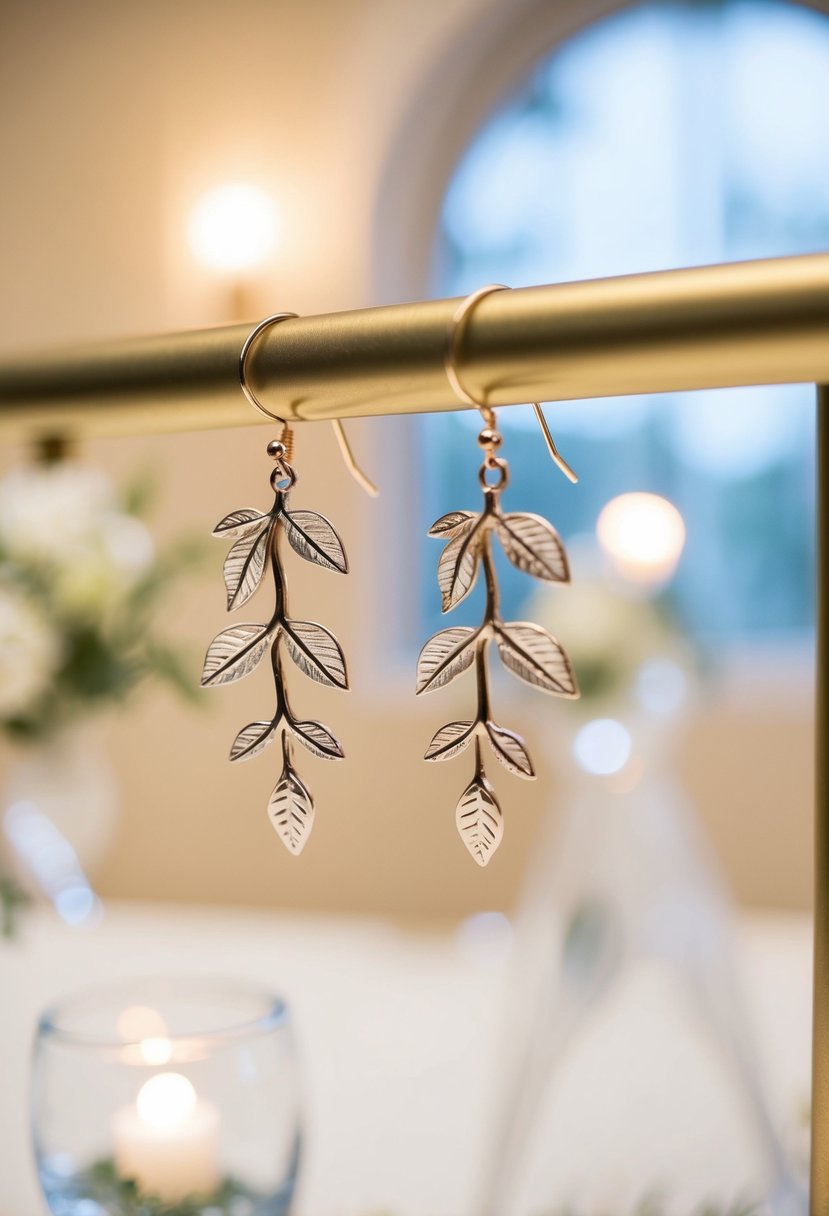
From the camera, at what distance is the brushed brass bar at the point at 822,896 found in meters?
0.40

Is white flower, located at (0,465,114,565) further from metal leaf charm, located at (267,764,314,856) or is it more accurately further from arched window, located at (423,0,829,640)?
arched window, located at (423,0,829,640)

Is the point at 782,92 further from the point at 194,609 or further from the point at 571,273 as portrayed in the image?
the point at 194,609

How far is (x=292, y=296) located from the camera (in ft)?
9.14

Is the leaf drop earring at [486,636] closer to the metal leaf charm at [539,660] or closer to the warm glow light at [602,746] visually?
the metal leaf charm at [539,660]

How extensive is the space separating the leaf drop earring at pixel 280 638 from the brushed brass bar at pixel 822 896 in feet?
0.51

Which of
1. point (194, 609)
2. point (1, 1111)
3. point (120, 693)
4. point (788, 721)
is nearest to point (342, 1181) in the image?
point (1, 1111)

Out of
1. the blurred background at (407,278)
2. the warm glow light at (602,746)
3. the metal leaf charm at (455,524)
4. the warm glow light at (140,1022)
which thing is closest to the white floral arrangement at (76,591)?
the warm glow light at (602,746)

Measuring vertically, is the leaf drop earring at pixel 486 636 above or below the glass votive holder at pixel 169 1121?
above

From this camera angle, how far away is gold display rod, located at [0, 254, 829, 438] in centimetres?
34

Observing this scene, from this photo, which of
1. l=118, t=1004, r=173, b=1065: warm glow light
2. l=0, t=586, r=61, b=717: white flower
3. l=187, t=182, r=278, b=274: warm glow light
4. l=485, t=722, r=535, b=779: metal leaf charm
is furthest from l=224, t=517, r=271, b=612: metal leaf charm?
l=187, t=182, r=278, b=274: warm glow light

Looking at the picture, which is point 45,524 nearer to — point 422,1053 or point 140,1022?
point 422,1053

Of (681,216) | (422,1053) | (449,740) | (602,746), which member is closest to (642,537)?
(602,746)

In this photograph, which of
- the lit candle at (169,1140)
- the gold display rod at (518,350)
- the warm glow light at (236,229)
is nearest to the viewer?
the gold display rod at (518,350)

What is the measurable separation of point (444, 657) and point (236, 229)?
8.45 feet
